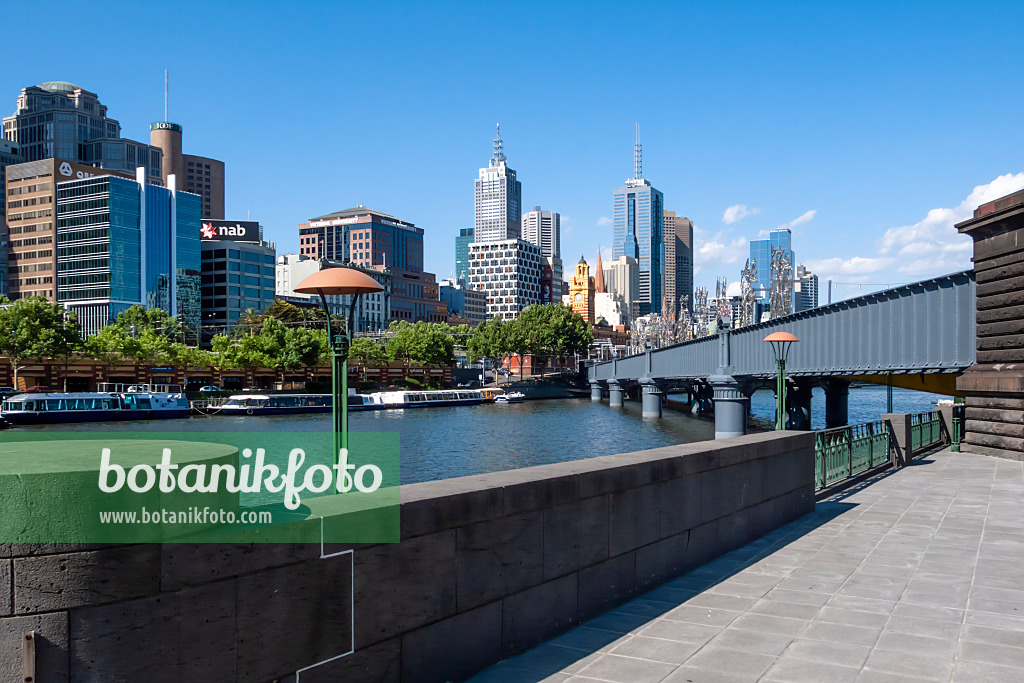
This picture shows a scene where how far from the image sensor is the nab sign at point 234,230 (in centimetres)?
18125

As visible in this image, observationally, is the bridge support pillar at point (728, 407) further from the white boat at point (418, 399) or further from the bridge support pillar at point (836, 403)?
the white boat at point (418, 399)

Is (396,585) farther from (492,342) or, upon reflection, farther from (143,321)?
(492,342)

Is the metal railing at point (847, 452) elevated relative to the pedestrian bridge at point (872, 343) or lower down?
lower down

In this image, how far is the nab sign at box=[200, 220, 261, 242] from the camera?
181250 millimetres

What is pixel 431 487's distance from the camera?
258 inches

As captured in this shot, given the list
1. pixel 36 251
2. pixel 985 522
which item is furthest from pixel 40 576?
pixel 36 251

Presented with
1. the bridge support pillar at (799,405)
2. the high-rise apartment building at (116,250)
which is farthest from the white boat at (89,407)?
the high-rise apartment building at (116,250)

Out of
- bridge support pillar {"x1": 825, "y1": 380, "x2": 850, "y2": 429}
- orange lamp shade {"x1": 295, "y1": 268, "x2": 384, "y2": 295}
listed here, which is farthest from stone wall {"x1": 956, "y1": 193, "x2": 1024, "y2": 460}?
bridge support pillar {"x1": 825, "y1": 380, "x2": 850, "y2": 429}

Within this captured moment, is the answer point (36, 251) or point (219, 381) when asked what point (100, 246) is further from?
point (219, 381)

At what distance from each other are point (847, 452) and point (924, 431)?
1032cm

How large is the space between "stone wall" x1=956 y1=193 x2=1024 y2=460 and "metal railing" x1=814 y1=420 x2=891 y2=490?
3.75m

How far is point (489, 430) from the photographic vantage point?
67.4 metres

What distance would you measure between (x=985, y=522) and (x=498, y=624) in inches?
394

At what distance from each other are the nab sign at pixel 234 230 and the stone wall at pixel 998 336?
570ft
